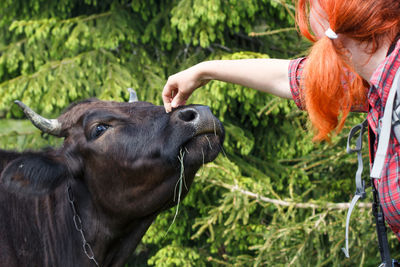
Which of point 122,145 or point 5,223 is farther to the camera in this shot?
point 5,223

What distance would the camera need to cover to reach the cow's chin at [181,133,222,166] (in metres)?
2.81

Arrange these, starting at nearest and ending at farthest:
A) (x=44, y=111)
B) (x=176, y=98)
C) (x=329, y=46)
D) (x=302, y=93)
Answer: (x=329, y=46) → (x=302, y=93) → (x=176, y=98) → (x=44, y=111)

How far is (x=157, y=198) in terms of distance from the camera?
3.06 m

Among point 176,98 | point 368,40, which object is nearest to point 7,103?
point 176,98

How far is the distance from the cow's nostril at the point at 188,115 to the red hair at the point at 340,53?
84 cm

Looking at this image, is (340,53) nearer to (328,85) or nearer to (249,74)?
(328,85)

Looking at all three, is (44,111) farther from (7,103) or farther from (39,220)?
(39,220)

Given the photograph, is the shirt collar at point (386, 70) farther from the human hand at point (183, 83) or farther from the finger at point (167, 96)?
the finger at point (167, 96)

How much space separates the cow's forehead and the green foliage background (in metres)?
1.96

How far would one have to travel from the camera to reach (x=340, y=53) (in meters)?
2.01

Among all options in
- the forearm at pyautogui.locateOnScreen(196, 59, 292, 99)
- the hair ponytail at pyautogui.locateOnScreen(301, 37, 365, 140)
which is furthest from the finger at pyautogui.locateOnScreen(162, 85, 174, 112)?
the hair ponytail at pyautogui.locateOnScreen(301, 37, 365, 140)

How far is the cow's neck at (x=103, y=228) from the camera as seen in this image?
327 centimetres

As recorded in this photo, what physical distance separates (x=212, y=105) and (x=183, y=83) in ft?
10.5

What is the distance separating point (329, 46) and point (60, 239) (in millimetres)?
2241
